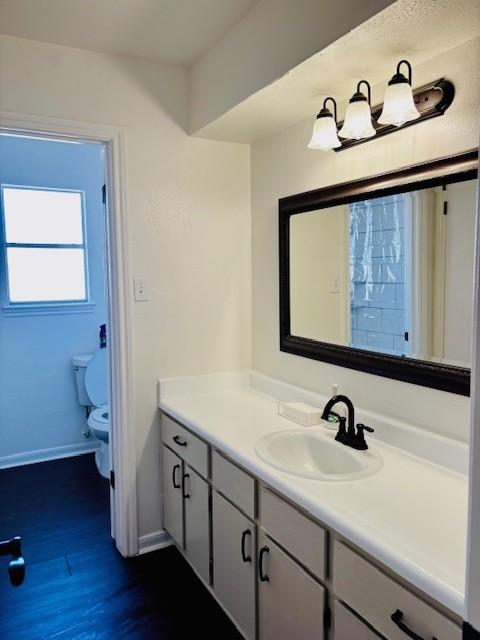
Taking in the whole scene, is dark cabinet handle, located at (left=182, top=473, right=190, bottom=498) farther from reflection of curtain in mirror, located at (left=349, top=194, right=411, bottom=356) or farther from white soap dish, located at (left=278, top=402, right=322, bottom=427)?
reflection of curtain in mirror, located at (left=349, top=194, right=411, bottom=356)

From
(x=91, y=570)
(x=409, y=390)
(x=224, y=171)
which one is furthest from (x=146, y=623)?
(x=224, y=171)

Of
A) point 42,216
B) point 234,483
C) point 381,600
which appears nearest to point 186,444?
point 234,483

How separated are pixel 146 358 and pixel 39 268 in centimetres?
173

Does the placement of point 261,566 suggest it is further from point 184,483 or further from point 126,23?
point 126,23

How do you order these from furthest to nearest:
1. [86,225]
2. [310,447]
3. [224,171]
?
[86,225] → [224,171] → [310,447]

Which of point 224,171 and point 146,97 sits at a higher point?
point 146,97

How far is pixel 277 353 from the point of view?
2.48 meters

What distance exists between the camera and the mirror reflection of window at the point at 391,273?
59.9 inches

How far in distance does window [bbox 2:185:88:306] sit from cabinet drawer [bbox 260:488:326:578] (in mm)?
2668

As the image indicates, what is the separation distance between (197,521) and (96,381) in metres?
1.70

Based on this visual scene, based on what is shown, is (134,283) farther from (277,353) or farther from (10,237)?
(10,237)

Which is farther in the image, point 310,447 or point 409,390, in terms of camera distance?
point 310,447

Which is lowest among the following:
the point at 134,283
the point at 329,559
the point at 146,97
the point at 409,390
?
the point at 329,559

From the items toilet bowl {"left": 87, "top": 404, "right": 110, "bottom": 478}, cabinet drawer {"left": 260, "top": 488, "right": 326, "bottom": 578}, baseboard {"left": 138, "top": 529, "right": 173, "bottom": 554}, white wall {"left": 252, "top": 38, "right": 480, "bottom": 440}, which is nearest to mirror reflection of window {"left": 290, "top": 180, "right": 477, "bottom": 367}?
white wall {"left": 252, "top": 38, "right": 480, "bottom": 440}
